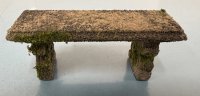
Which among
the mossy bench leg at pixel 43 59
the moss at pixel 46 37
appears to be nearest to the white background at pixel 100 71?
the mossy bench leg at pixel 43 59

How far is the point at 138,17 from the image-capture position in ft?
6.04

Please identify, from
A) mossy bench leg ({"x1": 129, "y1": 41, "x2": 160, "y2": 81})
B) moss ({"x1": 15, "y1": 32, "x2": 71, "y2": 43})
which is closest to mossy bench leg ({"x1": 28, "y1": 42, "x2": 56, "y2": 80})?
moss ({"x1": 15, "y1": 32, "x2": 71, "y2": 43})

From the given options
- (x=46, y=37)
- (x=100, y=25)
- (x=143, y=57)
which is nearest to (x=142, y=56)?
(x=143, y=57)

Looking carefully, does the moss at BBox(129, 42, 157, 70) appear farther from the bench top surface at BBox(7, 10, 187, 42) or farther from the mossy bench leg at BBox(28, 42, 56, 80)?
the mossy bench leg at BBox(28, 42, 56, 80)

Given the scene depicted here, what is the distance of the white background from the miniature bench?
95mm

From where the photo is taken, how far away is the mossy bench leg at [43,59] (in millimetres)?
1730

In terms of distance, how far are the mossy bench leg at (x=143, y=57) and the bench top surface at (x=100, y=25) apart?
4.3 inches

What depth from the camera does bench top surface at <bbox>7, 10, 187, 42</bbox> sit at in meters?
1.61

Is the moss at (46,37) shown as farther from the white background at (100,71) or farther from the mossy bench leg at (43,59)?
the white background at (100,71)

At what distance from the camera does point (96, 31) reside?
1.61 metres

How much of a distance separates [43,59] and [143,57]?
614 millimetres

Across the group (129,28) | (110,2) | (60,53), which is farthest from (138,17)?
(110,2)

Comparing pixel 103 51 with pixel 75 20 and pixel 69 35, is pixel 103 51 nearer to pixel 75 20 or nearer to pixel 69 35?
pixel 75 20

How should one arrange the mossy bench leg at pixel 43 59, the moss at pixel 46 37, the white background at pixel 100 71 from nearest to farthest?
the moss at pixel 46 37 → the mossy bench leg at pixel 43 59 → the white background at pixel 100 71
